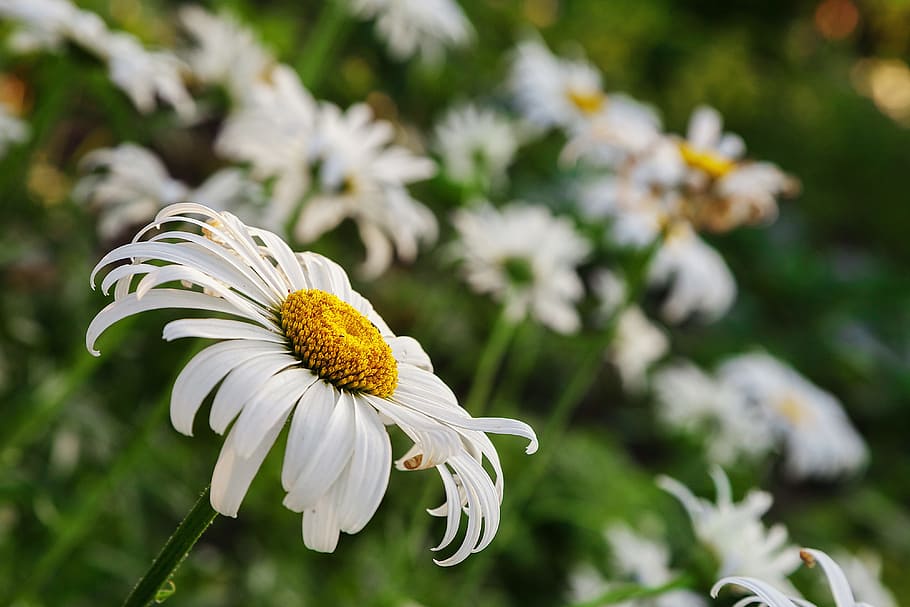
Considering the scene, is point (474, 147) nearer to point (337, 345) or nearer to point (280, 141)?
point (280, 141)

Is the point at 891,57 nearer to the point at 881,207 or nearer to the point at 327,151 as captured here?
the point at 881,207

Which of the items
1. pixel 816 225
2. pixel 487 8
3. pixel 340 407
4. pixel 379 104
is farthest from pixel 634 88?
pixel 340 407

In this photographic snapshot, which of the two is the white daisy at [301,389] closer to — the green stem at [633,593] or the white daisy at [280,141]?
the green stem at [633,593]

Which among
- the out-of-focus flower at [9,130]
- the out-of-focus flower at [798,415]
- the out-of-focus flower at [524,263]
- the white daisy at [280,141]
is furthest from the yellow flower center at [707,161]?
the out-of-focus flower at [798,415]

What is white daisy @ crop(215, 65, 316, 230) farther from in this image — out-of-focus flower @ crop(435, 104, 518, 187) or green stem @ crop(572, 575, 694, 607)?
out-of-focus flower @ crop(435, 104, 518, 187)

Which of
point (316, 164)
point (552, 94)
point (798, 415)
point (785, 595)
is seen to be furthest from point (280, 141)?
point (798, 415)

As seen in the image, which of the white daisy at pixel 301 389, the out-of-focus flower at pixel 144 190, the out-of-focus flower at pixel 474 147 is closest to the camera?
the white daisy at pixel 301 389

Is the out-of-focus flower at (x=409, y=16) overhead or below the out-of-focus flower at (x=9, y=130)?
overhead

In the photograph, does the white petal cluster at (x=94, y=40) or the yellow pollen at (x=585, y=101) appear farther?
the yellow pollen at (x=585, y=101)
